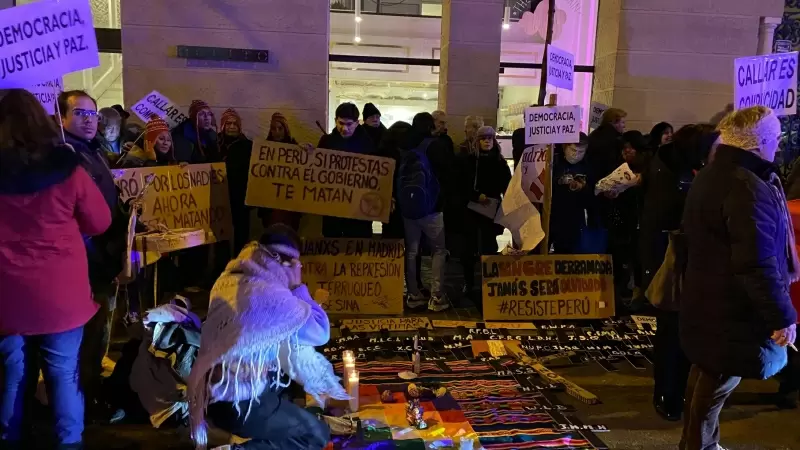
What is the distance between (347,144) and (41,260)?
3.59 m

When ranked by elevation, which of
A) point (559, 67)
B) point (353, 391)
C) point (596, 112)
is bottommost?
point (353, 391)

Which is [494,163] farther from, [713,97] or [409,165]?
[713,97]

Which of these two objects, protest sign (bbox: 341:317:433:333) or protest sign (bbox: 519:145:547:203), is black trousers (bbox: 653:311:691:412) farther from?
protest sign (bbox: 519:145:547:203)

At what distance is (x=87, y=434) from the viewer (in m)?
3.84

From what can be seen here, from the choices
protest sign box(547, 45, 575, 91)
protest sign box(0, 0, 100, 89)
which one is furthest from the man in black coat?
protest sign box(0, 0, 100, 89)

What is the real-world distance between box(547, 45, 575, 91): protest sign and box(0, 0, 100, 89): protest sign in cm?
388

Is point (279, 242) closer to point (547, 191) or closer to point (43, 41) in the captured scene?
point (43, 41)

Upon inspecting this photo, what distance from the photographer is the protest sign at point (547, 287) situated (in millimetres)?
5930

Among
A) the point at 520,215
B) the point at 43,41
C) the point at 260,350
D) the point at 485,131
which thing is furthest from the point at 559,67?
the point at 260,350

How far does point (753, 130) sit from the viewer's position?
9.72 ft

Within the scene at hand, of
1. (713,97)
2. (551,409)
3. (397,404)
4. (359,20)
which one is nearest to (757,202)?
(551,409)

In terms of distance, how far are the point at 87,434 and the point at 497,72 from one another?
6090 mm

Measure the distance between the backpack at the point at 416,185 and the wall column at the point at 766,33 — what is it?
538cm

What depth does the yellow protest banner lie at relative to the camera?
5.34 metres
